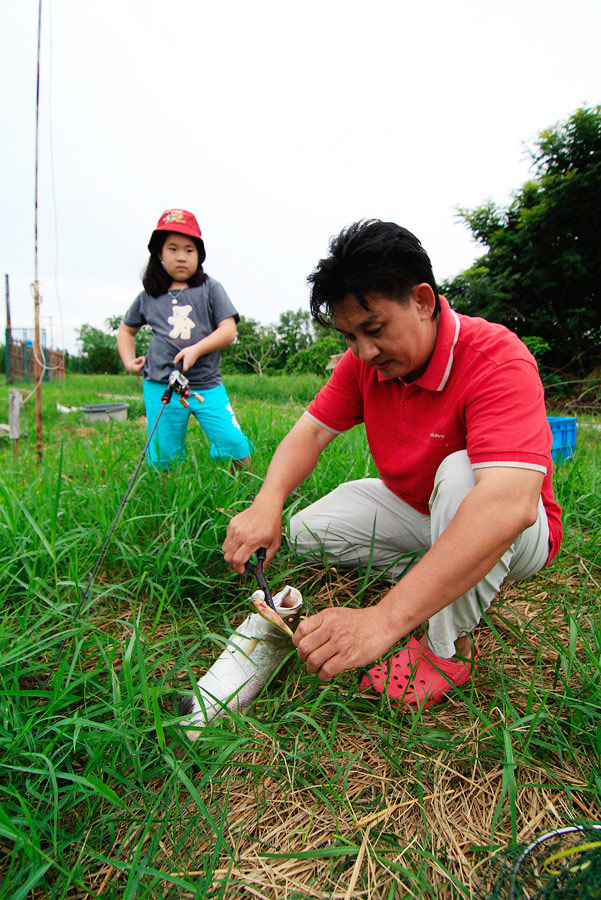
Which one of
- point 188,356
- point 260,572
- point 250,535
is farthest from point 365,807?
point 188,356

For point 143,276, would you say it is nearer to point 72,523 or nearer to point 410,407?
point 72,523

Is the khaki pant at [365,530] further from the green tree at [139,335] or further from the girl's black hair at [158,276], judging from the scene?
the green tree at [139,335]

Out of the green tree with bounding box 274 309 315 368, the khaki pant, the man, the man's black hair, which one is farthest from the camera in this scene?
the green tree with bounding box 274 309 315 368

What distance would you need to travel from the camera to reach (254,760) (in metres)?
1.06

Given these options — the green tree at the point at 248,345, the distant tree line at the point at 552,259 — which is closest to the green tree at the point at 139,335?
the green tree at the point at 248,345

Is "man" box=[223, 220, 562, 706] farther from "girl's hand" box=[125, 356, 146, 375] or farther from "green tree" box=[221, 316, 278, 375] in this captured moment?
"green tree" box=[221, 316, 278, 375]

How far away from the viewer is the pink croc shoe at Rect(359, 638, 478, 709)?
1.14m

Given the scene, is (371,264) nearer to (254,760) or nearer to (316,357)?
(254,760)

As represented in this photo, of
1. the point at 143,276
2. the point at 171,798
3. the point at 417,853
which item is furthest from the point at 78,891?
the point at 143,276

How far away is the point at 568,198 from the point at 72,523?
7.74 m

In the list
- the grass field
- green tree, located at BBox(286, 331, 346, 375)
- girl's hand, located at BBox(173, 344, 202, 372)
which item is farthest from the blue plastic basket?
green tree, located at BBox(286, 331, 346, 375)

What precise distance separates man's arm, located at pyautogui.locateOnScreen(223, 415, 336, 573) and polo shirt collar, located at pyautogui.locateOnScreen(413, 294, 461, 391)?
1.34ft

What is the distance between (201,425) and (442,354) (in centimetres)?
153

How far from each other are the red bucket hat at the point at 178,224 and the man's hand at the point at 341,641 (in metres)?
2.10
